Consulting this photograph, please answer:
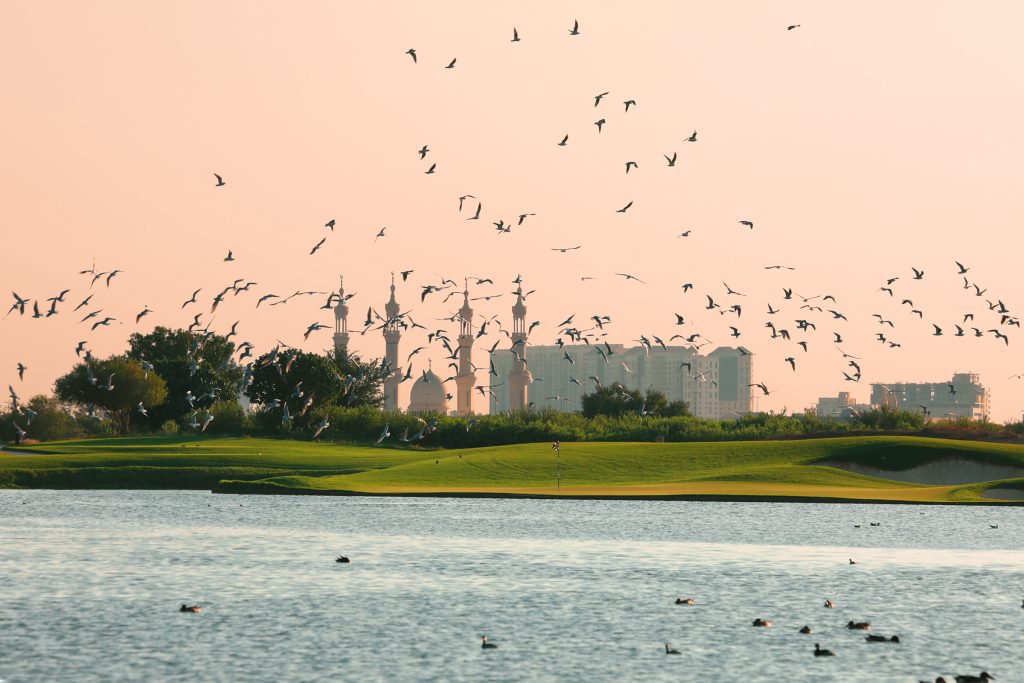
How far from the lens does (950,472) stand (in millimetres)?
76625

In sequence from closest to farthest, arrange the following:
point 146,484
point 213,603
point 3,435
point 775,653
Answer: point 775,653 < point 213,603 < point 146,484 < point 3,435

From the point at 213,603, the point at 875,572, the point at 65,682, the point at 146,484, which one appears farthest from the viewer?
the point at 146,484

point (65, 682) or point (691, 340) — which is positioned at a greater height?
point (691, 340)

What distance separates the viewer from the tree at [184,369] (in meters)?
160

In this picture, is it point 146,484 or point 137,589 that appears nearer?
point 137,589

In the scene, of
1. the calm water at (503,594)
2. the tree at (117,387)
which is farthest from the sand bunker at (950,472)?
the tree at (117,387)

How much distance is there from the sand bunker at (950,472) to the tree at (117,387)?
95042 mm

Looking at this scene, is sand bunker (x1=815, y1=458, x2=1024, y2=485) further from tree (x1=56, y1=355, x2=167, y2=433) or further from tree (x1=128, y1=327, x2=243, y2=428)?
Result: tree (x1=56, y1=355, x2=167, y2=433)

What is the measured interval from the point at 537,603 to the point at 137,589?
10187mm

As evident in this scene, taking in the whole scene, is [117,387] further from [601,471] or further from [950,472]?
[950,472]

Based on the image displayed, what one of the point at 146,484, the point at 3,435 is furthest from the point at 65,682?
the point at 3,435

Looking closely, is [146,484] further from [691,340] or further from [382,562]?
[382,562]

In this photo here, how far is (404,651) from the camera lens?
26.5 m

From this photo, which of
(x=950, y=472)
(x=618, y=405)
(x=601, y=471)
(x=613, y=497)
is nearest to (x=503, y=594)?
(x=613, y=497)
